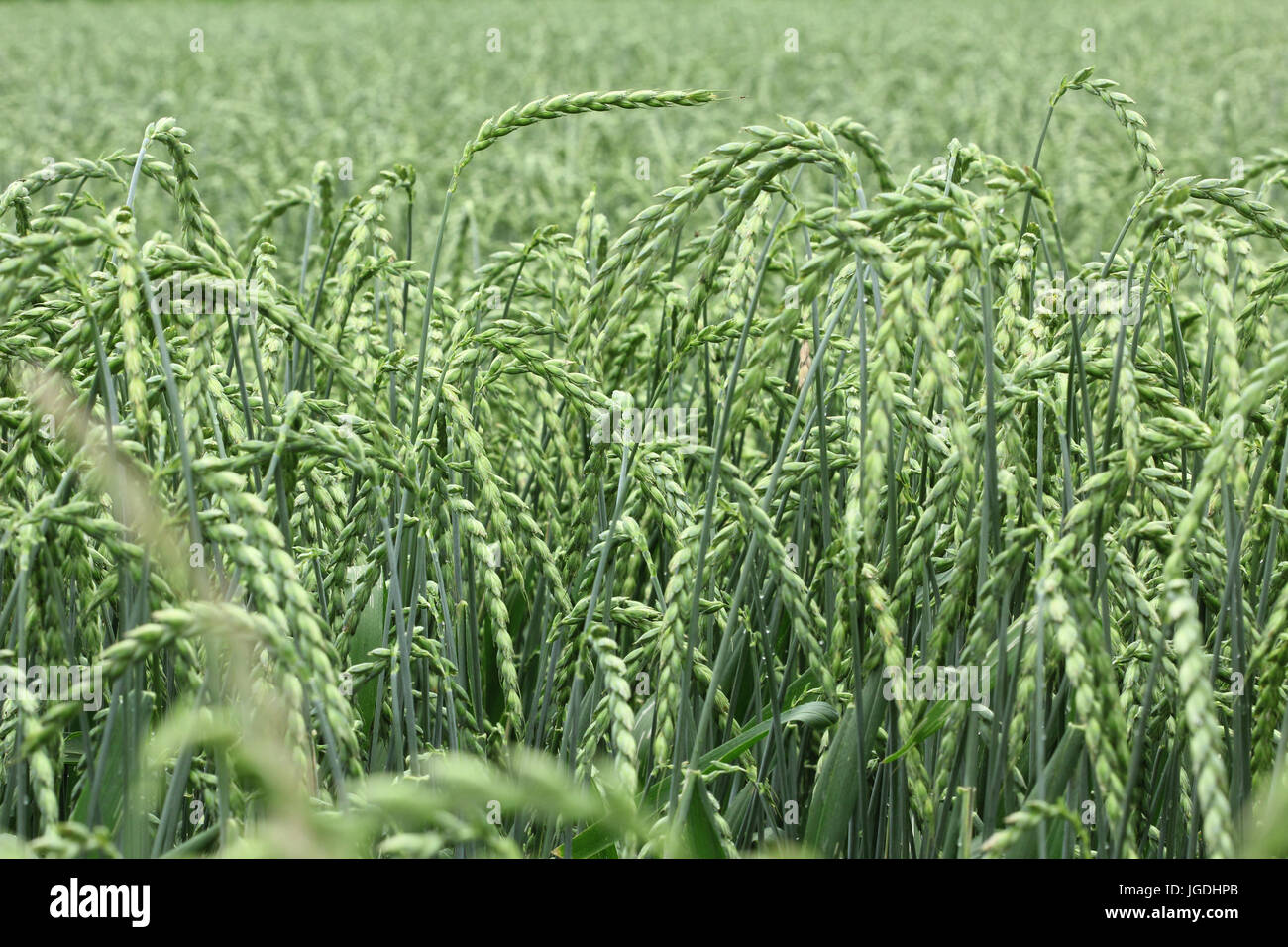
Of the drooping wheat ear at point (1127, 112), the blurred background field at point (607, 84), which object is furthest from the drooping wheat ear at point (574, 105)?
the blurred background field at point (607, 84)

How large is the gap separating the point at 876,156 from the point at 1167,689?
80 centimetres

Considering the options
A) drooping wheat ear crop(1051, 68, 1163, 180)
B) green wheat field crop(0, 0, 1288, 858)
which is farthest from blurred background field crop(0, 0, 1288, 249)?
green wheat field crop(0, 0, 1288, 858)

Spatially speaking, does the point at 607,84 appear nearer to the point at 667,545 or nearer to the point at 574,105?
the point at 667,545

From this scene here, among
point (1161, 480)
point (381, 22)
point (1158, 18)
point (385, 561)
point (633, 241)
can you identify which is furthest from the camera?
point (381, 22)

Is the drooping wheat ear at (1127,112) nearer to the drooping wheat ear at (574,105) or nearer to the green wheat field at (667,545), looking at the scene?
the green wheat field at (667,545)

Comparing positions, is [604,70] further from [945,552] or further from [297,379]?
[945,552]

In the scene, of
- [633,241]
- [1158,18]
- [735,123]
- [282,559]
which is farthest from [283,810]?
[1158,18]

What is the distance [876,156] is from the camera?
5.42 ft

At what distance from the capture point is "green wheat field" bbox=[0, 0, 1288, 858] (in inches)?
46.2

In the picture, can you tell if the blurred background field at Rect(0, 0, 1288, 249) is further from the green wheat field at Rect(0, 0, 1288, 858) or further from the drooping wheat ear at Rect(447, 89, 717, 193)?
the drooping wheat ear at Rect(447, 89, 717, 193)

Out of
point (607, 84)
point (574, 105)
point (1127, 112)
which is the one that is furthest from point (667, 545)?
point (607, 84)

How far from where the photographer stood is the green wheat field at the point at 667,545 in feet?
3.85
